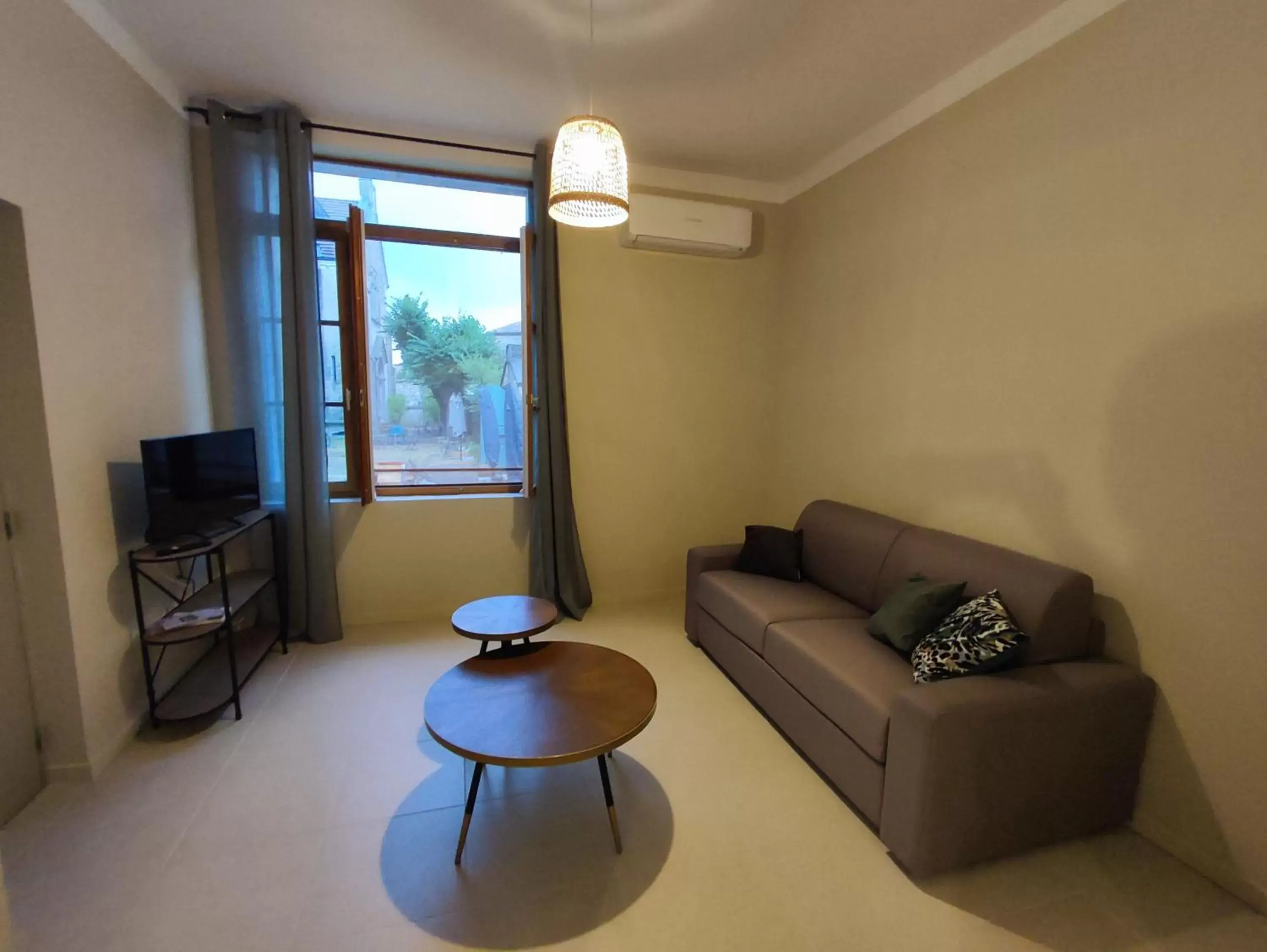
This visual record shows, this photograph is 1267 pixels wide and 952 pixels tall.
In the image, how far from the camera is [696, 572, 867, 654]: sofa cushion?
8.62ft

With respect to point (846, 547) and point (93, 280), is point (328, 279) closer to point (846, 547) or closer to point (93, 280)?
point (93, 280)

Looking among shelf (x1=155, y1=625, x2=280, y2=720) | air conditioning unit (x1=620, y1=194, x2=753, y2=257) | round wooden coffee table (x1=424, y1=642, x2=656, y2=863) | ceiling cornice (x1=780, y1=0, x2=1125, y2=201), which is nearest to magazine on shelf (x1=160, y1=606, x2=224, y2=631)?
shelf (x1=155, y1=625, x2=280, y2=720)

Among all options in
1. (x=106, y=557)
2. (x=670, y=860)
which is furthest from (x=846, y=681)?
(x=106, y=557)

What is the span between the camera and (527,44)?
2.41 meters

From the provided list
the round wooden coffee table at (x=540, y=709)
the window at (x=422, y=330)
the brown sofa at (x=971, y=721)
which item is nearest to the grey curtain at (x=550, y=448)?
the window at (x=422, y=330)

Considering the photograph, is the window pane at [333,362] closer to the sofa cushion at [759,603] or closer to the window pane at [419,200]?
the window pane at [419,200]

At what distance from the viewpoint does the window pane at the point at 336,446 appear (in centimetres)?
340

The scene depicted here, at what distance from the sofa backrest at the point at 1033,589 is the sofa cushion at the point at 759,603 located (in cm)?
49

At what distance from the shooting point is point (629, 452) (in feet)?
12.7

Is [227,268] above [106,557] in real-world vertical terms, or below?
above

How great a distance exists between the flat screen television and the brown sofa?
100 inches

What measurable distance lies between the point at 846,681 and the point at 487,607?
1589mm

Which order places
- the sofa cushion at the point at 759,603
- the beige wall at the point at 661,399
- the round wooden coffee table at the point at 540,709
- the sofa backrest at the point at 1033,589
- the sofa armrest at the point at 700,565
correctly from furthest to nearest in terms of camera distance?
the beige wall at the point at 661,399, the sofa armrest at the point at 700,565, the sofa cushion at the point at 759,603, the sofa backrest at the point at 1033,589, the round wooden coffee table at the point at 540,709

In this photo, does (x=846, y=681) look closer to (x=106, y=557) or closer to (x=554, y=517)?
(x=554, y=517)
